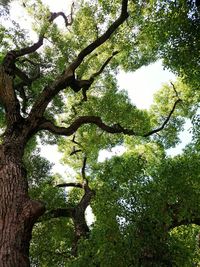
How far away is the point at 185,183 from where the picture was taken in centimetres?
1096

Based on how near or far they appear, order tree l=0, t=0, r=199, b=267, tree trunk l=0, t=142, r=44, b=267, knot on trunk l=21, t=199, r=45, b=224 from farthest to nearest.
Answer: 1. tree l=0, t=0, r=199, b=267
2. knot on trunk l=21, t=199, r=45, b=224
3. tree trunk l=0, t=142, r=44, b=267

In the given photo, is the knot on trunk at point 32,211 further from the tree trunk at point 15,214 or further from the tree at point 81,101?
the tree at point 81,101

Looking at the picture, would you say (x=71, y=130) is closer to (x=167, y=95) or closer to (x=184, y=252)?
(x=184, y=252)

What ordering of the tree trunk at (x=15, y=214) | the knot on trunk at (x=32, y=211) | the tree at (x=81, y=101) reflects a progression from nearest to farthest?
the tree trunk at (x=15, y=214), the knot on trunk at (x=32, y=211), the tree at (x=81, y=101)

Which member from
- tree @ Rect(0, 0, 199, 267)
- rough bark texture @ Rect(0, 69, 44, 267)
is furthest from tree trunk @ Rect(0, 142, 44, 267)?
tree @ Rect(0, 0, 199, 267)

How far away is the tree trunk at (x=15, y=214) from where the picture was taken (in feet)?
20.0

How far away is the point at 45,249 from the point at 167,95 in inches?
407

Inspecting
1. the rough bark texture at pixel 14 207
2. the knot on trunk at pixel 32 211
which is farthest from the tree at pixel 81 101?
the knot on trunk at pixel 32 211

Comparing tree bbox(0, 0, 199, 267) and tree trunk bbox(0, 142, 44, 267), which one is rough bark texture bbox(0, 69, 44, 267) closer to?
tree trunk bbox(0, 142, 44, 267)

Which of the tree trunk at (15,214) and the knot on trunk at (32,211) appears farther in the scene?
the knot on trunk at (32,211)

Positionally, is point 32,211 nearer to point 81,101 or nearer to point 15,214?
point 15,214

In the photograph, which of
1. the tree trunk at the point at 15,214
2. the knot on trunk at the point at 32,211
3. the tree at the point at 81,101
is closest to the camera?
the tree trunk at the point at 15,214

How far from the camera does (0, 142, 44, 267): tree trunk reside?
609 cm

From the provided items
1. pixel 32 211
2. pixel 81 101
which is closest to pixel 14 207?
pixel 32 211
